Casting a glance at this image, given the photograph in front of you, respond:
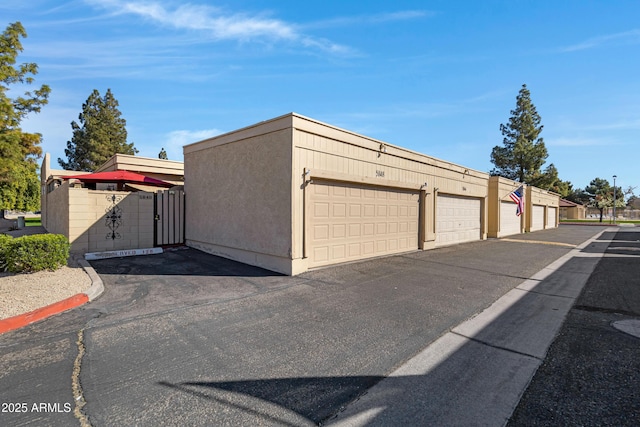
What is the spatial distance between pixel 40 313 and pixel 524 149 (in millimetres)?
44863

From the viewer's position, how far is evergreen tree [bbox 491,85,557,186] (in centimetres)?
3803

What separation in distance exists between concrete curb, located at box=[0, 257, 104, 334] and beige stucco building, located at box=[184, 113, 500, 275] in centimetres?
386

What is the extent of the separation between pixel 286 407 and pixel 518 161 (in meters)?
44.6

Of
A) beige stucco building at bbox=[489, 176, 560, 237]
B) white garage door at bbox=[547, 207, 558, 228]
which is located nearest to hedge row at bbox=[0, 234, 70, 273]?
beige stucco building at bbox=[489, 176, 560, 237]

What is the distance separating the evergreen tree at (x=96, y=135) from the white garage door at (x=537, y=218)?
147ft

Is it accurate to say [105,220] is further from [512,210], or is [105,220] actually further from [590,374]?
[512,210]

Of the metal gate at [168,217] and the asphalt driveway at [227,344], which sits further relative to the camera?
the metal gate at [168,217]

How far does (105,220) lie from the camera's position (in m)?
10.4

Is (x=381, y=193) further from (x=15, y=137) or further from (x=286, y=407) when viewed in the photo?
(x=15, y=137)

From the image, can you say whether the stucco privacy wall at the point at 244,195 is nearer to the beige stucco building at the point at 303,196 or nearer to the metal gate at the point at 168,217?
the beige stucco building at the point at 303,196

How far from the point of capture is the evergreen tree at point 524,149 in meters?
38.0

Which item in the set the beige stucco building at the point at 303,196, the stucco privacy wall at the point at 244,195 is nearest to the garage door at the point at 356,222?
the beige stucco building at the point at 303,196

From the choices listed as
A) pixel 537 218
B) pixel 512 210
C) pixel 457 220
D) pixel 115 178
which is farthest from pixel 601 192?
pixel 115 178

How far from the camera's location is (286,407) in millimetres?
2791
